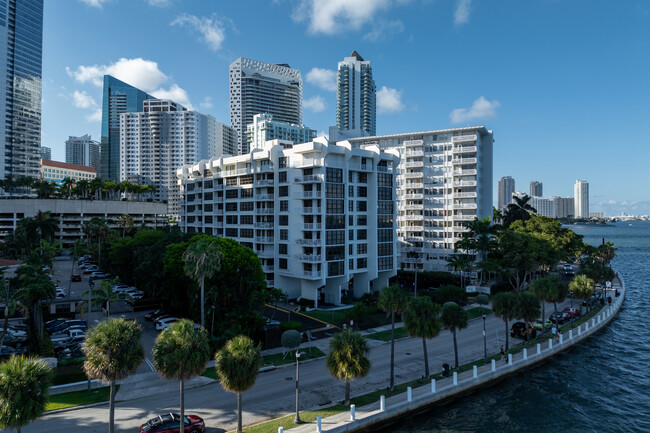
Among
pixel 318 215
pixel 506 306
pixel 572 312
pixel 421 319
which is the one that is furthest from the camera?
pixel 318 215

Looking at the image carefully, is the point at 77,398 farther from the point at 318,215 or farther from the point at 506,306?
the point at 318,215

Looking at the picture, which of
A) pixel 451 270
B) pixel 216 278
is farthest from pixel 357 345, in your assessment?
pixel 451 270

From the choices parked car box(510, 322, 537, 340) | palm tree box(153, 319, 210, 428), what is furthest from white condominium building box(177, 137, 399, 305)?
palm tree box(153, 319, 210, 428)

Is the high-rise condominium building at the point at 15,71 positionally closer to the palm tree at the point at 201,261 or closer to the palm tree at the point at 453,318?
the palm tree at the point at 201,261

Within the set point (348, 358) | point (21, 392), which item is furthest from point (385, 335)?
point (21, 392)

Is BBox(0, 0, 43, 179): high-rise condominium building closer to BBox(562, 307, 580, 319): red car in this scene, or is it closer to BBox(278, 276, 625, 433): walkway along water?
BBox(278, 276, 625, 433): walkway along water

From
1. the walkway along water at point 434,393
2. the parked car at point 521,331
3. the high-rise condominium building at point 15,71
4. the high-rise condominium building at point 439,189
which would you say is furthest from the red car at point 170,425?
the high-rise condominium building at point 15,71
